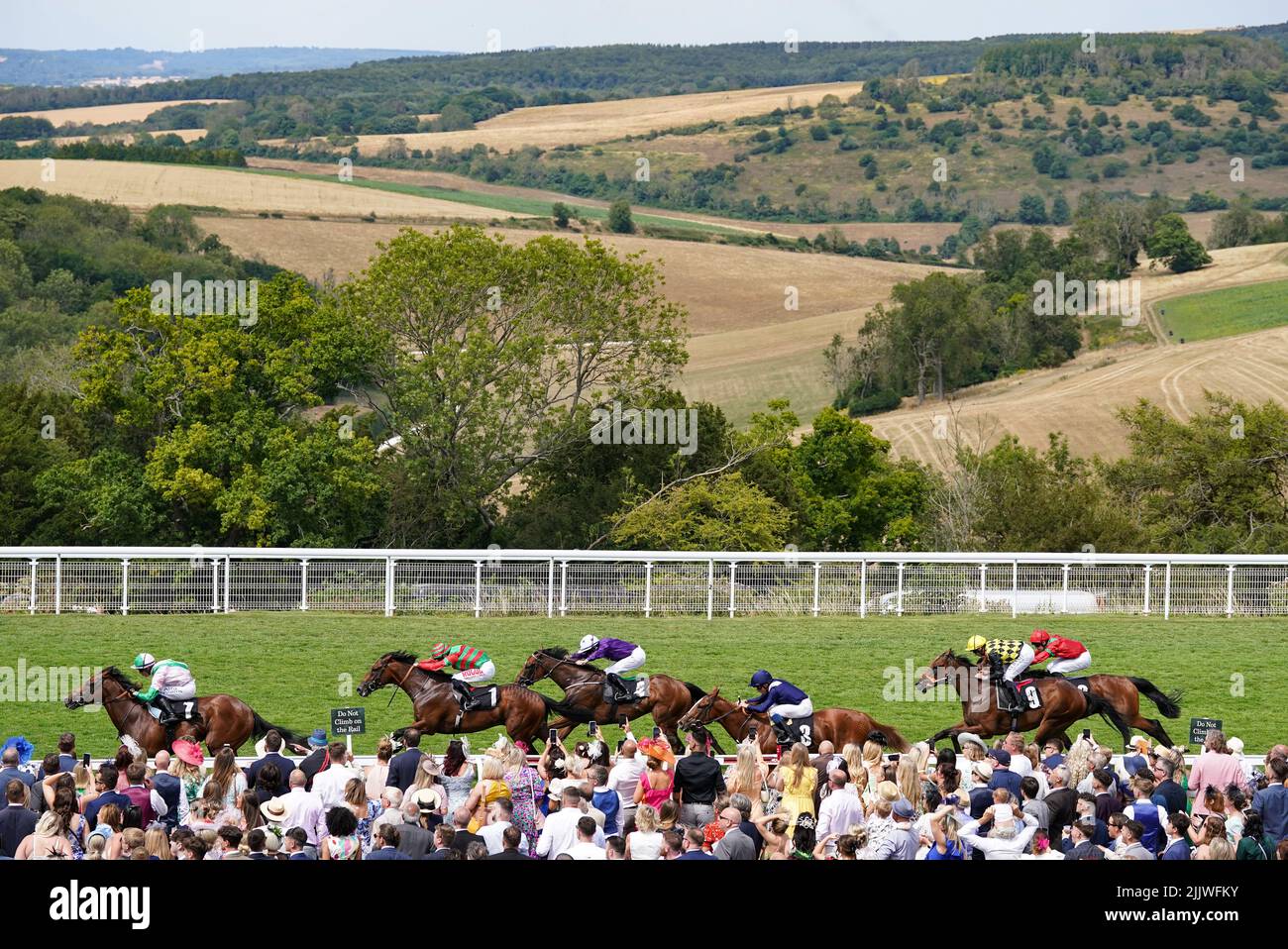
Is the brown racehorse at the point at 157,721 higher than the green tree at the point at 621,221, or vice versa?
the green tree at the point at 621,221

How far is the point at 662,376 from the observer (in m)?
30.3

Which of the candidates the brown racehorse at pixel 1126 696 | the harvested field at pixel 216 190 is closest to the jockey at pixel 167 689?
the brown racehorse at pixel 1126 696

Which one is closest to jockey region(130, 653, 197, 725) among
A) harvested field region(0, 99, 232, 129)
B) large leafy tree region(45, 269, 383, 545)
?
large leafy tree region(45, 269, 383, 545)

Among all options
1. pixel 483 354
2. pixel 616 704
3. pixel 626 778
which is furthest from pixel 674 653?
pixel 483 354

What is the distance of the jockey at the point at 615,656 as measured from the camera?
42.8 feet

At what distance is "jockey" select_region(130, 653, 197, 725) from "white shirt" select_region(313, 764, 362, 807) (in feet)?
9.71

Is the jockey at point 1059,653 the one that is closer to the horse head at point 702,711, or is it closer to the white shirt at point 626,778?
the horse head at point 702,711

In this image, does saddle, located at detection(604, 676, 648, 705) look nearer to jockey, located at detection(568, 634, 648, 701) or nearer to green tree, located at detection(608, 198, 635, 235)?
jockey, located at detection(568, 634, 648, 701)

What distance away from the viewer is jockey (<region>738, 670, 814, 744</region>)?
12.0m

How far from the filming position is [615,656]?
13.4 metres

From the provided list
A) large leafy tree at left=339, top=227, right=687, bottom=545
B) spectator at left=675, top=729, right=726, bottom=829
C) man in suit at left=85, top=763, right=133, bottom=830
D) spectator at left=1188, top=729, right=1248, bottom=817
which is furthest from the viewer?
large leafy tree at left=339, top=227, right=687, bottom=545

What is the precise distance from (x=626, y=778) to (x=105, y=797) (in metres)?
2.91

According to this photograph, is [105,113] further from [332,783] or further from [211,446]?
[332,783]

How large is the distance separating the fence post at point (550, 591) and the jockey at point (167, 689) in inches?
328
